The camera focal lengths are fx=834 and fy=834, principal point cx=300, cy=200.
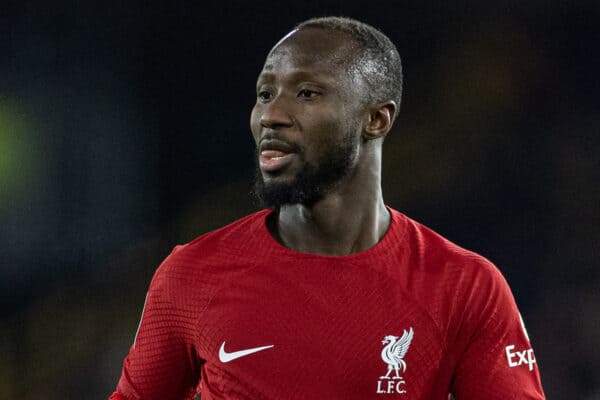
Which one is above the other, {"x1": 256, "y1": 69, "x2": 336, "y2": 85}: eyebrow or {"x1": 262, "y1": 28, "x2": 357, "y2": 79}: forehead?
{"x1": 262, "y1": 28, "x2": 357, "y2": 79}: forehead

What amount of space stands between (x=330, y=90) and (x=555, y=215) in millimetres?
3199

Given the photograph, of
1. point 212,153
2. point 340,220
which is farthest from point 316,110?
point 212,153

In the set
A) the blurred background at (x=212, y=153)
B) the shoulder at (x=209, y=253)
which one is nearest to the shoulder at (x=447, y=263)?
the shoulder at (x=209, y=253)

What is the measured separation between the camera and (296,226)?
1902 millimetres

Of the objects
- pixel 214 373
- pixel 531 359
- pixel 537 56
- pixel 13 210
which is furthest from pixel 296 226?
pixel 537 56

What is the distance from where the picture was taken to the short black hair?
188 cm

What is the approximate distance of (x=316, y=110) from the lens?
1764 mm

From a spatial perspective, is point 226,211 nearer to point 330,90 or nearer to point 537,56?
point 537,56

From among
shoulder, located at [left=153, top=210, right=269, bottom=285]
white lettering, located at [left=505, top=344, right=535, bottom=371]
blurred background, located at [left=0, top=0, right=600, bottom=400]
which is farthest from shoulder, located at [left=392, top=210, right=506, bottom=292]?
blurred background, located at [left=0, top=0, right=600, bottom=400]

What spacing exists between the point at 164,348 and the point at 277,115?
588 mm

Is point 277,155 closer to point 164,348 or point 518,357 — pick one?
point 164,348

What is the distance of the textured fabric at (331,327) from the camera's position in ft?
5.84

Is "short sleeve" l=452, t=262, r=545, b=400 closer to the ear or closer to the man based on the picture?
the man

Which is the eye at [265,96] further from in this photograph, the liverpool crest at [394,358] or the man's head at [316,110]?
the liverpool crest at [394,358]
